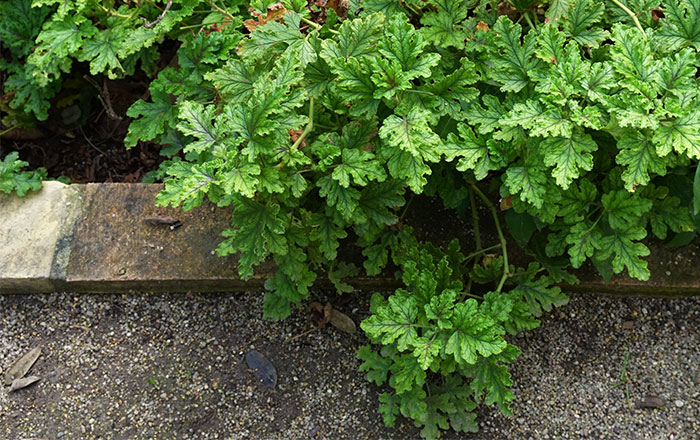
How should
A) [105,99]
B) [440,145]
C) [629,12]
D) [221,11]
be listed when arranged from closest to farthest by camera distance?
[440,145], [629,12], [221,11], [105,99]

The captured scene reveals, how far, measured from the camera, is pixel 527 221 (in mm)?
2385

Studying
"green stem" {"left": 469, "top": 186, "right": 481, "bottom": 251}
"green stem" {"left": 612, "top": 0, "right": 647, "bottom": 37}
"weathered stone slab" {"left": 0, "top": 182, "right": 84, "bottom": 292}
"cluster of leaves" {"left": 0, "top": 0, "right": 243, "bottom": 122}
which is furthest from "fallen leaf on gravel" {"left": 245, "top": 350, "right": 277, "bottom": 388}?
A: "green stem" {"left": 612, "top": 0, "right": 647, "bottom": 37}

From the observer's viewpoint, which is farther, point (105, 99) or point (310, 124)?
point (105, 99)

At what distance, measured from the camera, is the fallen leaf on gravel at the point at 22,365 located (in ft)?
8.59

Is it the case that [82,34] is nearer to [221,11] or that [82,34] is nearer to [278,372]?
[221,11]

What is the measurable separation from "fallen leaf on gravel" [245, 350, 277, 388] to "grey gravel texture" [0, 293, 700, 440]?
0.02 meters

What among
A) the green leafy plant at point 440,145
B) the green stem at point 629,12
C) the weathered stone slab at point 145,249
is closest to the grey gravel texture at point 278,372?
the weathered stone slab at point 145,249

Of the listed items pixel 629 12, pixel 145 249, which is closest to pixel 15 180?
pixel 145 249

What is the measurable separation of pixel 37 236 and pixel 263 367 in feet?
3.56

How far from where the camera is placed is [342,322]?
2682 millimetres

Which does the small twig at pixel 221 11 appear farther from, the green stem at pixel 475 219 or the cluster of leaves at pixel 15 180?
the green stem at pixel 475 219

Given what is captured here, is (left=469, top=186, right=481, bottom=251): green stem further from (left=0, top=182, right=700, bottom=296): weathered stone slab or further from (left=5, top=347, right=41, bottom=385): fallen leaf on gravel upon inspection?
(left=5, top=347, right=41, bottom=385): fallen leaf on gravel

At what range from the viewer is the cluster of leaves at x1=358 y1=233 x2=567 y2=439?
6.87 feet

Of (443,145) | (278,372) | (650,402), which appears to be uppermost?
(443,145)
